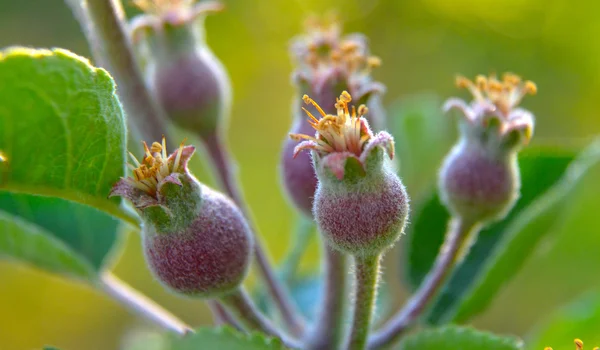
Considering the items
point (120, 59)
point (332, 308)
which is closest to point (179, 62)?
point (120, 59)

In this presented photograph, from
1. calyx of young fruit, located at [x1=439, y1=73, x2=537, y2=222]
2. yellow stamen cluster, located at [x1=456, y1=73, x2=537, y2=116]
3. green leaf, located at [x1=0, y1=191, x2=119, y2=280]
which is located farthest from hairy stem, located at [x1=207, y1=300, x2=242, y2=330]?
yellow stamen cluster, located at [x1=456, y1=73, x2=537, y2=116]

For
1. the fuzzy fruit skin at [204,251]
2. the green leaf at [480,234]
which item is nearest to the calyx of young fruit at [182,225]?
the fuzzy fruit skin at [204,251]

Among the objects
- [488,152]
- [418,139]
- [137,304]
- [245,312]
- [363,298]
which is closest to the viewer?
[363,298]

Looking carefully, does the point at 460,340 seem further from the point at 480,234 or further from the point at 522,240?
the point at 480,234

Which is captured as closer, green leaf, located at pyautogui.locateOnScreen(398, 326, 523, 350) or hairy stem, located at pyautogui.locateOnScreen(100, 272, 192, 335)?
green leaf, located at pyautogui.locateOnScreen(398, 326, 523, 350)

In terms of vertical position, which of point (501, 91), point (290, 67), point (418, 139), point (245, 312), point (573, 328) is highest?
point (290, 67)

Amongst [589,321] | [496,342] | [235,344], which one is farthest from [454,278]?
[235,344]

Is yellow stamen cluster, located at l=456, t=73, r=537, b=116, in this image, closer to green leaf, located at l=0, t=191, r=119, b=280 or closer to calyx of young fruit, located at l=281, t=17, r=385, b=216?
calyx of young fruit, located at l=281, t=17, r=385, b=216
